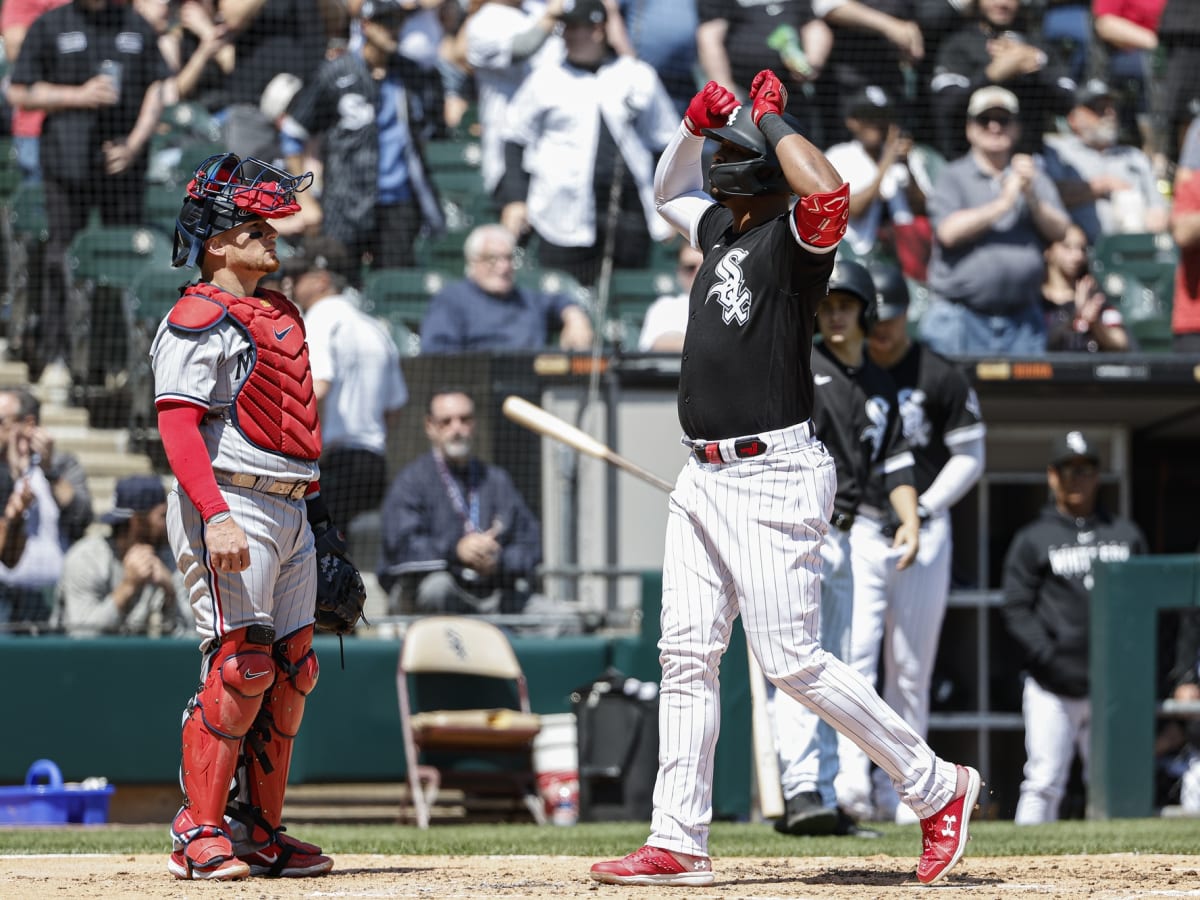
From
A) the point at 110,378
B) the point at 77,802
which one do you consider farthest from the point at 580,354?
the point at 77,802

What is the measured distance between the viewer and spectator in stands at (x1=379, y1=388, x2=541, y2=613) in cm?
855

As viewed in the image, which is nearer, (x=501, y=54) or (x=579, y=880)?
(x=579, y=880)

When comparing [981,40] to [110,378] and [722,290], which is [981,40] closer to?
[110,378]

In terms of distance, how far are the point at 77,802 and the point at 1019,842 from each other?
143 inches

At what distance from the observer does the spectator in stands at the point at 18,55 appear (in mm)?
10336

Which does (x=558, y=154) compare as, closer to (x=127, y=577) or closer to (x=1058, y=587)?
(x=127, y=577)

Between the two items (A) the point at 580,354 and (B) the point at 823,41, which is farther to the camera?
(B) the point at 823,41

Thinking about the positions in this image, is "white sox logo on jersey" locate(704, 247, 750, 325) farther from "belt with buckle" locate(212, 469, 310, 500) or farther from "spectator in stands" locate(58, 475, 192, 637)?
"spectator in stands" locate(58, 475, 192, 637)

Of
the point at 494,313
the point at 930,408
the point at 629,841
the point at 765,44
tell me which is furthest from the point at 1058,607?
the point at 765,44

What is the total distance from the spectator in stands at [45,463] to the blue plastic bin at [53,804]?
5.65ft

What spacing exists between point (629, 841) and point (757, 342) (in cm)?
222

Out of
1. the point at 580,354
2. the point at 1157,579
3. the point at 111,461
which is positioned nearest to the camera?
the point at 1157,579

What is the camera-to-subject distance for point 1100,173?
11031mm

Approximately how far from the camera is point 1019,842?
5.64 m
